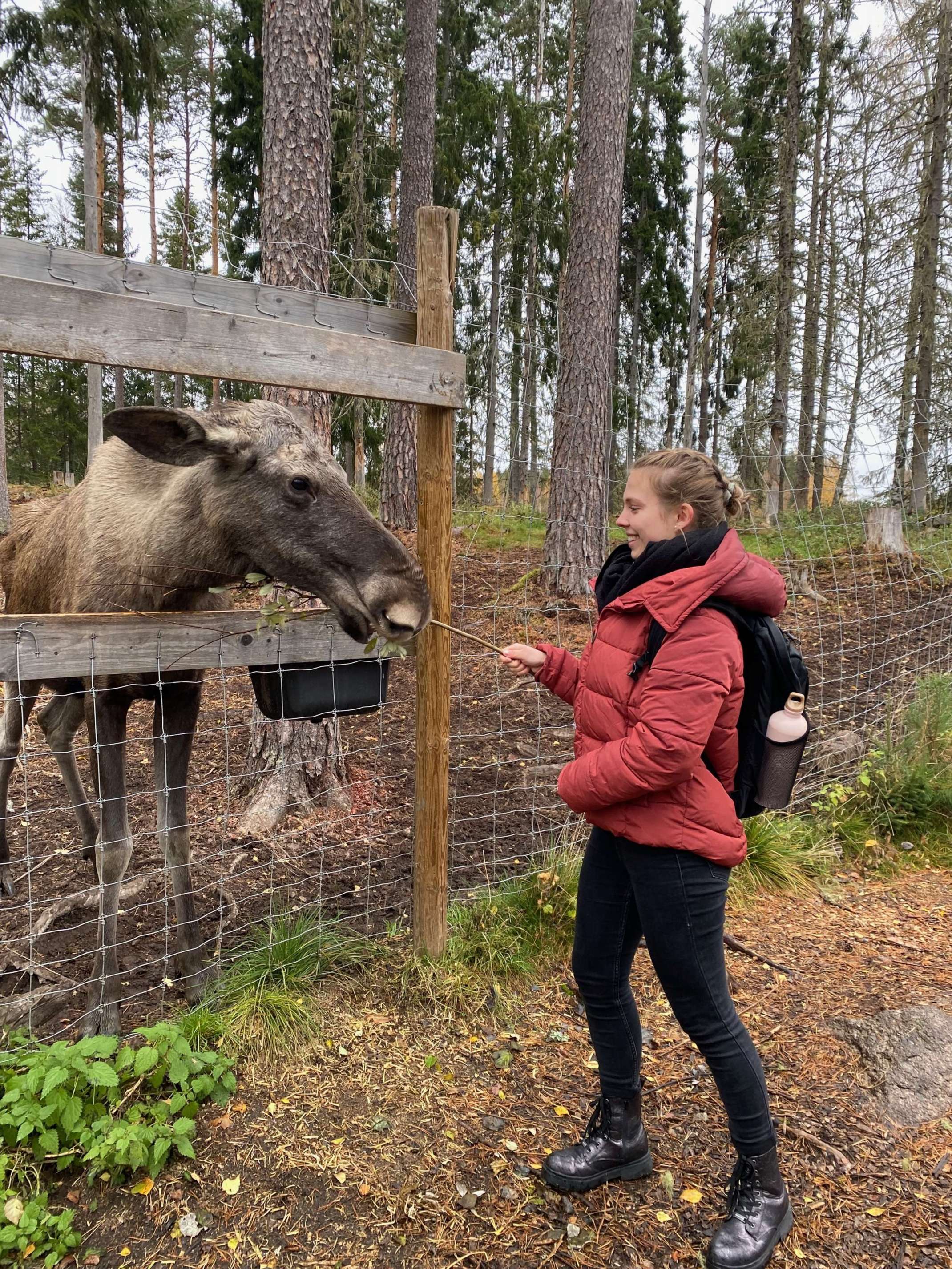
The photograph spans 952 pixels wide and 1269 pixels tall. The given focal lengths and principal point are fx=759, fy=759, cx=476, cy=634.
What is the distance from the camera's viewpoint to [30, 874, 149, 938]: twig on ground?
3949 mm

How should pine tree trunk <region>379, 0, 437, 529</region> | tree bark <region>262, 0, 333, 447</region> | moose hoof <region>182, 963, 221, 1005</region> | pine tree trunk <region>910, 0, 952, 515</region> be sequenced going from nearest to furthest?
1. moose hoof <region>182, 963, 221, 1005</region>
2. tree bark <region>262, 0, 333, 447</region>
3. pine tree trunk <region>379, 0, 437, 529</region>
4. pine tree trunk <region>910, 0, 952, 515</region>

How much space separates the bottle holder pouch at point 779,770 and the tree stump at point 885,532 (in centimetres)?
909

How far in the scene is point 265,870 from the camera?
4.51 meters

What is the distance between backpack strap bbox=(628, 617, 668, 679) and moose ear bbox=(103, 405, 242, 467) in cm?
173

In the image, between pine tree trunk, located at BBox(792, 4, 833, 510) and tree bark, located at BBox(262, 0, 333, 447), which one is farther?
pine tree trunk, located at BBox(792, 4, 833, 510)

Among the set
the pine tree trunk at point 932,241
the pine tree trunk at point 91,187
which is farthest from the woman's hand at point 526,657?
the pine tree trunk at point 91,187

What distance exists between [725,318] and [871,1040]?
76.2ft

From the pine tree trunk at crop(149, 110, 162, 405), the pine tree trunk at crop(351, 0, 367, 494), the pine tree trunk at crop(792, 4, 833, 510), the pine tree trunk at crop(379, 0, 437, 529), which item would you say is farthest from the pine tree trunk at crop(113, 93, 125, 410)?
the pine tree trunk at crop(792, 4, 833, 510)

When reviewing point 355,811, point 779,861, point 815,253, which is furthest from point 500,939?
point 815,253

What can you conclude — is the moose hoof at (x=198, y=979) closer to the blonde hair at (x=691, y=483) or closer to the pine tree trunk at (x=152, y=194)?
the blonde hair at (x=691, y=483)

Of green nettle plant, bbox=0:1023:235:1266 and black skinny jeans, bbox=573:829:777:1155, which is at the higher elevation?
black skinny jeans, bbox=573:829:777:1155

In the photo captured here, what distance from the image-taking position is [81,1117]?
2457 mm

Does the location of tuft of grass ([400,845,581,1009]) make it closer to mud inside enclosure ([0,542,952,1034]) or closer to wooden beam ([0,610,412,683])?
mud inside enclosure ([0,542,952,1034])

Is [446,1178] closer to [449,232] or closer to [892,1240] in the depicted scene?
[892,1240]
